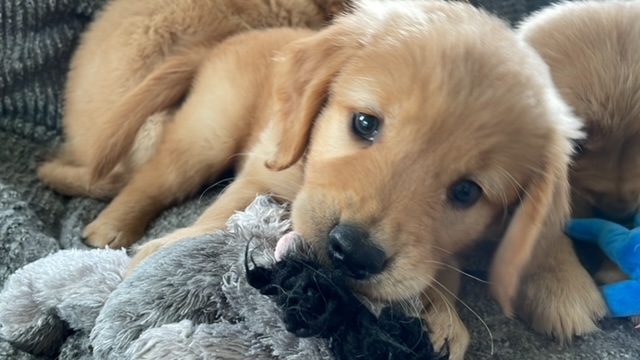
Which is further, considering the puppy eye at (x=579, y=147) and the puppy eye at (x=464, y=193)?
the puppy eye at (x=579, y=147)

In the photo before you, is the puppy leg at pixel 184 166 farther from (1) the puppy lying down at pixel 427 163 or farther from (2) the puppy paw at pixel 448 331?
A: (2) the puppy paw at pixel 448 331

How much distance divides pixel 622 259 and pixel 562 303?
136mm

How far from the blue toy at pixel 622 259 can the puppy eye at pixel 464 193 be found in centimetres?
27

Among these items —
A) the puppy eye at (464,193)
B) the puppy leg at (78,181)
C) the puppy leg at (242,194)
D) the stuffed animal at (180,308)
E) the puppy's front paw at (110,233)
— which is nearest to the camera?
the stuffed animal at (180,308)

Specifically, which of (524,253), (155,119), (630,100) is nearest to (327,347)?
(524,253)

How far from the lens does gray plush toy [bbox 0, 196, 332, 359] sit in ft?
3.47

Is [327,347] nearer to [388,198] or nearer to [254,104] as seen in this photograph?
[388,198]

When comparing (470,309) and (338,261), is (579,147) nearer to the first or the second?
(470,309)

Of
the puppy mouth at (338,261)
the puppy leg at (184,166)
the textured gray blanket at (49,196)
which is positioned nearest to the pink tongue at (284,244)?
the puppy mouth at (338,261)

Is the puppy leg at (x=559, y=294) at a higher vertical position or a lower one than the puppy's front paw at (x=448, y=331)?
lower

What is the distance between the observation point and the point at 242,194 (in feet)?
5.20

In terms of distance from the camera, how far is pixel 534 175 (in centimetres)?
133

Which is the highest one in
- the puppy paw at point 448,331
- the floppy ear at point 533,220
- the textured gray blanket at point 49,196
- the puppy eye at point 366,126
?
the puppy eye at point 366,126

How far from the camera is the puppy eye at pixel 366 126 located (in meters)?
1.31
